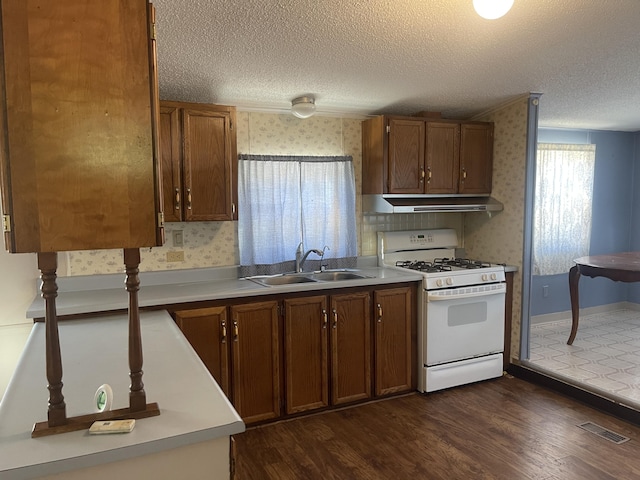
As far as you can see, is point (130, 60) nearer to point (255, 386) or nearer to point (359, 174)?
point (255, 386)

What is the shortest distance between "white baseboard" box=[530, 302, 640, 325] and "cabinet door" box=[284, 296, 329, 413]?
9.46 ft

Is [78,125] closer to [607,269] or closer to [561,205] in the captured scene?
[607,269]

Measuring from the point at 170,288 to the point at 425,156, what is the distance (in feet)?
7.24

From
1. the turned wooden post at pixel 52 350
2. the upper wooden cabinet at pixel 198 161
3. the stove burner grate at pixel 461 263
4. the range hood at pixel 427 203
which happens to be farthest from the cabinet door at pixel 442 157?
the turned wooden post at pixel 52 350

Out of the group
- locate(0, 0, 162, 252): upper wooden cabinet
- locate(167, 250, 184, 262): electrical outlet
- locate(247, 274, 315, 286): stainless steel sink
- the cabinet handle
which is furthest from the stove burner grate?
locate(0, 0, 162, 252): upper wooden cabinet

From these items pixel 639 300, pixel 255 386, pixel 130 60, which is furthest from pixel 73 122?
pixel 639 300

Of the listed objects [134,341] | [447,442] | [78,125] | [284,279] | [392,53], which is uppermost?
[392,53]

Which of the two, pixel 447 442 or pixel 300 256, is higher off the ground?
pixel 300 256

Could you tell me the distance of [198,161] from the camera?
3.04m

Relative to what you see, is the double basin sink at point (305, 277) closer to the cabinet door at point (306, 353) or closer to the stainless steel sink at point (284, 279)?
the stainless steel sink at point (284, 279)

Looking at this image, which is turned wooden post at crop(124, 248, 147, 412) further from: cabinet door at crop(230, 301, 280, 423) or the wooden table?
the wooden table

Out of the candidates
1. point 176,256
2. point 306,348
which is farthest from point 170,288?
point 306,348

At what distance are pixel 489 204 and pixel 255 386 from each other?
243 cm

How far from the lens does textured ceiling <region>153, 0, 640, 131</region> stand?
2068 millimetres
